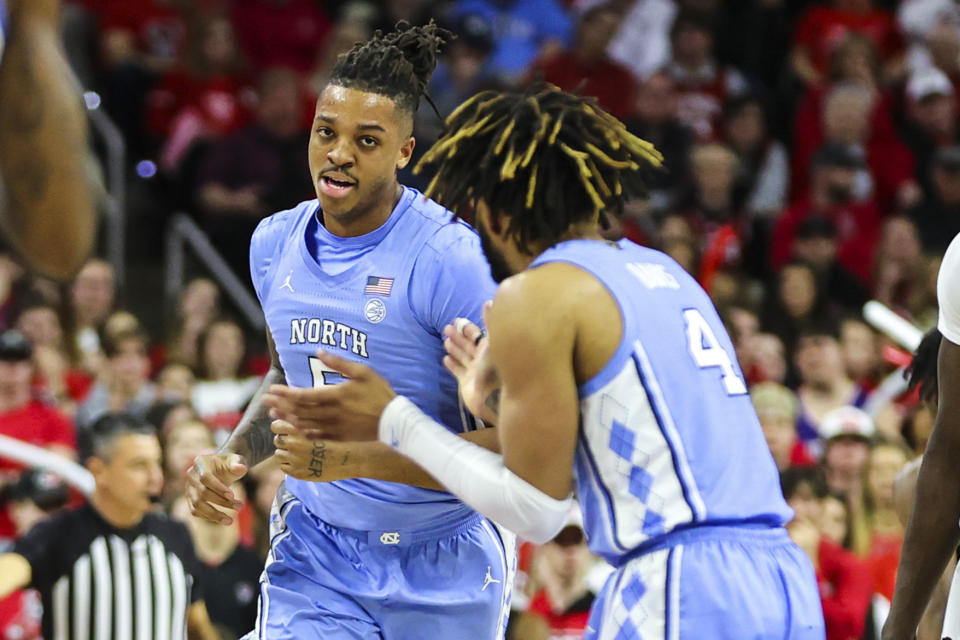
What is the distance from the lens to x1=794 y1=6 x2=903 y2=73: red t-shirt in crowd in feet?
38.8

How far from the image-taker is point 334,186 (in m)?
4.43

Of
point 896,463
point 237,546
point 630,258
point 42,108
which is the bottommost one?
point 237,546

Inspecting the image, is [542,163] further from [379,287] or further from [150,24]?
[150,24]

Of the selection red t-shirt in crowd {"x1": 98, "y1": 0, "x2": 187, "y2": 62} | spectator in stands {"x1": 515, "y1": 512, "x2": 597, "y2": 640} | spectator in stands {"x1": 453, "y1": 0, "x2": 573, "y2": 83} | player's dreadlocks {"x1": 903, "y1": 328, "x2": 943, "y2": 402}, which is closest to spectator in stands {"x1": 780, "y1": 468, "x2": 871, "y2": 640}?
spectator in stands {"x1": 515, "y1": 512, "x2": 597, "y2": 640}

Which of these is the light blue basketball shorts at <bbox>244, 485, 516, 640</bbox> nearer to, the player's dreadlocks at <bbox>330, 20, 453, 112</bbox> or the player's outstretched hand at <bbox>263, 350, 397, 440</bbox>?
the player's outstretched hand at <bbox>263, 350, 397, 440</bbox>

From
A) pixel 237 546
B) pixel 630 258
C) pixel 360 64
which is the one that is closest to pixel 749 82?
pixel 237 546

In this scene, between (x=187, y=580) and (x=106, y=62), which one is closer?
(x=187, y=580)

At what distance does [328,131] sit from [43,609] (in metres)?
2.82

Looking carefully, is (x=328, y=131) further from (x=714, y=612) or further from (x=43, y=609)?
(x=43, y=609)

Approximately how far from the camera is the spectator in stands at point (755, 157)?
11.0 metres

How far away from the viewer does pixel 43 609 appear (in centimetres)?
616

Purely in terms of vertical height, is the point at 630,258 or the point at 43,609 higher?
the point at 630,258

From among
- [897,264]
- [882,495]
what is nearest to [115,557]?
[882,495]

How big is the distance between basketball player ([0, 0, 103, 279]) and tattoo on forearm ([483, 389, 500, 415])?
2.01 m
